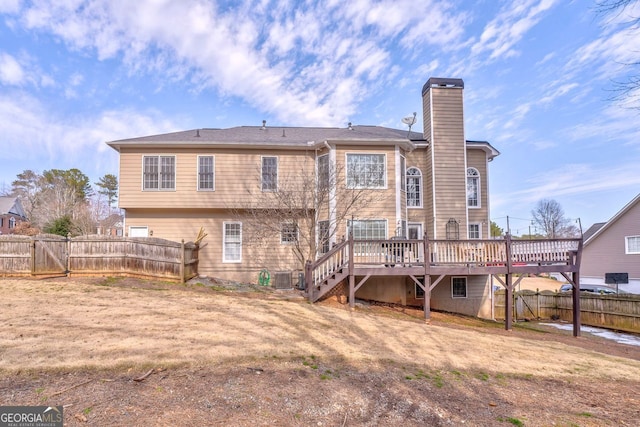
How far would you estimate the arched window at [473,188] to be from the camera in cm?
1487

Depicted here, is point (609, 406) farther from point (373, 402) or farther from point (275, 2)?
point (275, 2)

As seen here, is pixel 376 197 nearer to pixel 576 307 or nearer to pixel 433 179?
pixel 433 179

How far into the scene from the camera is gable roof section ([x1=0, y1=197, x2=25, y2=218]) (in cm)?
4283

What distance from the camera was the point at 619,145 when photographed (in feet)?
47.1

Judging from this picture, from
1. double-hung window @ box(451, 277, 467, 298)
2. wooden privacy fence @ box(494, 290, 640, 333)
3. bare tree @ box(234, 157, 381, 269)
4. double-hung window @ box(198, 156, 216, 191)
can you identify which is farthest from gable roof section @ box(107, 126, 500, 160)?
wooden privacy fence @ box(494, 290, 640, 333)

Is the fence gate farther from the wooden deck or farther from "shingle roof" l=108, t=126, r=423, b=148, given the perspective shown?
the wooden deck

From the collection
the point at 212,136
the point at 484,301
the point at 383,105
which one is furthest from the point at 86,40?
the point at 484,301

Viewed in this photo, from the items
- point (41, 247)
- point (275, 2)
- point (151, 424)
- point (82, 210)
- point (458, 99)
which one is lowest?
point (151, 424)

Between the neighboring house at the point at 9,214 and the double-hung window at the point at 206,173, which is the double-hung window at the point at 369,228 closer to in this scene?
the double-hung window at the point at 206,173

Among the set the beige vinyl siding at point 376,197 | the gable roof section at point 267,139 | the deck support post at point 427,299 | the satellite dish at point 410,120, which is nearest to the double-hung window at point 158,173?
the gable roof section at point 267,139

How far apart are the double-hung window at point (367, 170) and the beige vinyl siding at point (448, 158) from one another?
8.41 ft

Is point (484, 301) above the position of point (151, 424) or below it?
below

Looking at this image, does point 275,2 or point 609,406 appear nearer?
point 609,406

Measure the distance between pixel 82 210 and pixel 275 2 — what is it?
3025cm
